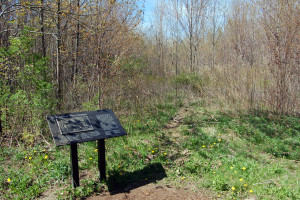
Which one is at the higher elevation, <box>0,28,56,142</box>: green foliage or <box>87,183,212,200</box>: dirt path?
<box>0,28,56,142</box>: green foliage

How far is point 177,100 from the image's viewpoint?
411 inches

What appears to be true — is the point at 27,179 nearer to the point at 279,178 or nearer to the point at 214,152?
the point at 214,152

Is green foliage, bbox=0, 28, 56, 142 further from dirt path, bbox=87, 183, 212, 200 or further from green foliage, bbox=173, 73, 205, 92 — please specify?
green foliage, bbox=173, 73, 205, 92

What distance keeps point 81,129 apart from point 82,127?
48 millimetres

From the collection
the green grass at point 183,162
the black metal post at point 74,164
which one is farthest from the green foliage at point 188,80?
the black metal post at point 74,164

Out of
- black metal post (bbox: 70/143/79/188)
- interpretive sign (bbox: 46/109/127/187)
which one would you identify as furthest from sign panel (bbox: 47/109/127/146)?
black metal post (bbox: 70/143/79/188)

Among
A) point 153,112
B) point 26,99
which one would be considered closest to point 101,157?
point 26,99

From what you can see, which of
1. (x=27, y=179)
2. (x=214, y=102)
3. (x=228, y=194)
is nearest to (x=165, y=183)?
(x=228, y=194)

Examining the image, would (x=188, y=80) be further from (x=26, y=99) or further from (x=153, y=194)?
(x=153, y=194)

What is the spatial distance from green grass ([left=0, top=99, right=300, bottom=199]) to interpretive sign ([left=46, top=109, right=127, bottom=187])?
1.53 ft

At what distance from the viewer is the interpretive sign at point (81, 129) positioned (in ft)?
11.4

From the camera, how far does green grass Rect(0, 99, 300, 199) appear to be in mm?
3627

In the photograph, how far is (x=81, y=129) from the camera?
3635 millimetres

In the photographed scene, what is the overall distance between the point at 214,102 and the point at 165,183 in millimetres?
5826
